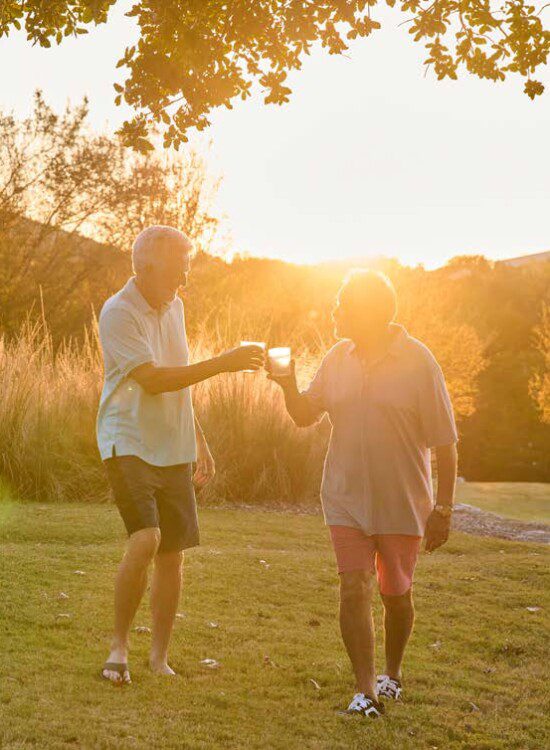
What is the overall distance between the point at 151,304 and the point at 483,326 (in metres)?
36.2

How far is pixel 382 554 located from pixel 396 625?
337 millimetres

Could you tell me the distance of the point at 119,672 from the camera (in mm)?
4121

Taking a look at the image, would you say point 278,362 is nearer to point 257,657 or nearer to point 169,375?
point 169,375

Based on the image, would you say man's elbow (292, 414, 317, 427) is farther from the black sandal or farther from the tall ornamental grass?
the tall ornamental grass

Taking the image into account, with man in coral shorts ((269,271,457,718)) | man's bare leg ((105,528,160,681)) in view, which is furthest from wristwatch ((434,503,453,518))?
man's bare leg ((105,528,160,681))

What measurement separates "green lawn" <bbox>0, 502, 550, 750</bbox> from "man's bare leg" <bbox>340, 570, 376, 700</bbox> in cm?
18

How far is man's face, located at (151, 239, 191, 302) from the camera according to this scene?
14.0ft

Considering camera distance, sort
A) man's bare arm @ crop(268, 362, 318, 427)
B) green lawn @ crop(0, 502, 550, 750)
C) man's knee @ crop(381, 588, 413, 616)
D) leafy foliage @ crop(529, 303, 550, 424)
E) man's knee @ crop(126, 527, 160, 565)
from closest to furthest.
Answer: green lawn @ crop(0, 502, 550, 750) → man's knee @ crop(126, 527, 160, 565) → man's knee @ crop(381, 588, 413, 616) → man's bare arm @ crop(268, 362, 318, 427) → leafy foliage @ crop(529, 303, 550, 424)

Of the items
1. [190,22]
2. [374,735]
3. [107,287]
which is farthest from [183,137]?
[107,287]

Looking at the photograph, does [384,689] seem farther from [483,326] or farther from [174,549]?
[483,326]

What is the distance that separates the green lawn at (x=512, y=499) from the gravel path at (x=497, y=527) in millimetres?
795

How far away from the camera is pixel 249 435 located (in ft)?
39.2

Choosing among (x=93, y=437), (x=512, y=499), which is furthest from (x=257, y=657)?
(x=512, y=499)

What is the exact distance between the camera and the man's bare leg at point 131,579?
4070 mm
